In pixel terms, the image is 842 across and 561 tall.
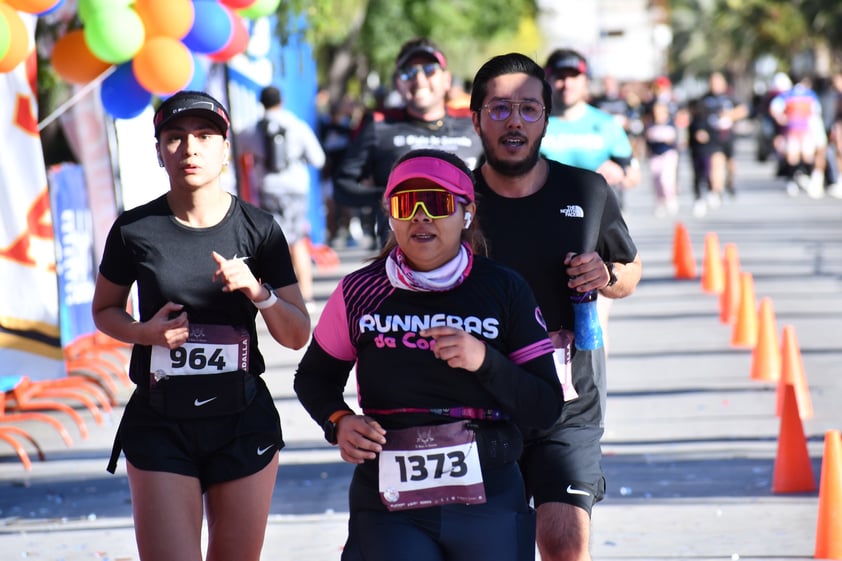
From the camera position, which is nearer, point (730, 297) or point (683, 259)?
point (730, 297)

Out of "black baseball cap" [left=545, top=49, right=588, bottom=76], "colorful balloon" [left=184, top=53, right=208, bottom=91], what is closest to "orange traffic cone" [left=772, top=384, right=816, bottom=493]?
"black baseball cap" [left=545, top=49, right=588, bottom=76]

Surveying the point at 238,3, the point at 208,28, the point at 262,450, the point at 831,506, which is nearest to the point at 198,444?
the point at 262,450

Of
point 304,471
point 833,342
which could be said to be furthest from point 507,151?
point 833,342

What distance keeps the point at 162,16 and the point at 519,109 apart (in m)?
5.23

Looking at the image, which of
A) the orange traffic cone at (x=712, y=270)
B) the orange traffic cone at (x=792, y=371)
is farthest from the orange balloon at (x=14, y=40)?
the orange traffic cone at (x=712, y=270)

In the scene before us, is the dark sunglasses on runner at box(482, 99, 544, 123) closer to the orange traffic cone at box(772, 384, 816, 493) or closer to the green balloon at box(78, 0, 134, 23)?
the orange traffic cone at box(772, 384, 816, 493)

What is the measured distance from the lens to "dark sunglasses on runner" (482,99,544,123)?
467 cm

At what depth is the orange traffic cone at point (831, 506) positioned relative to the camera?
6.30m

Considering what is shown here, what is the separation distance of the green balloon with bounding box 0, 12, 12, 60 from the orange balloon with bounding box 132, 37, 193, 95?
1678mm

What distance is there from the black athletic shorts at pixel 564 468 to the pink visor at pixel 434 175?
1139 mm

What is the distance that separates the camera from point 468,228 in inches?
157

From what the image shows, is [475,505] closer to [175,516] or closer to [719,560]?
[175,516]

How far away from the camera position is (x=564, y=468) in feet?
15.3

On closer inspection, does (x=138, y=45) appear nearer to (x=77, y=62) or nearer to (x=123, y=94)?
(x=123, y=94)
